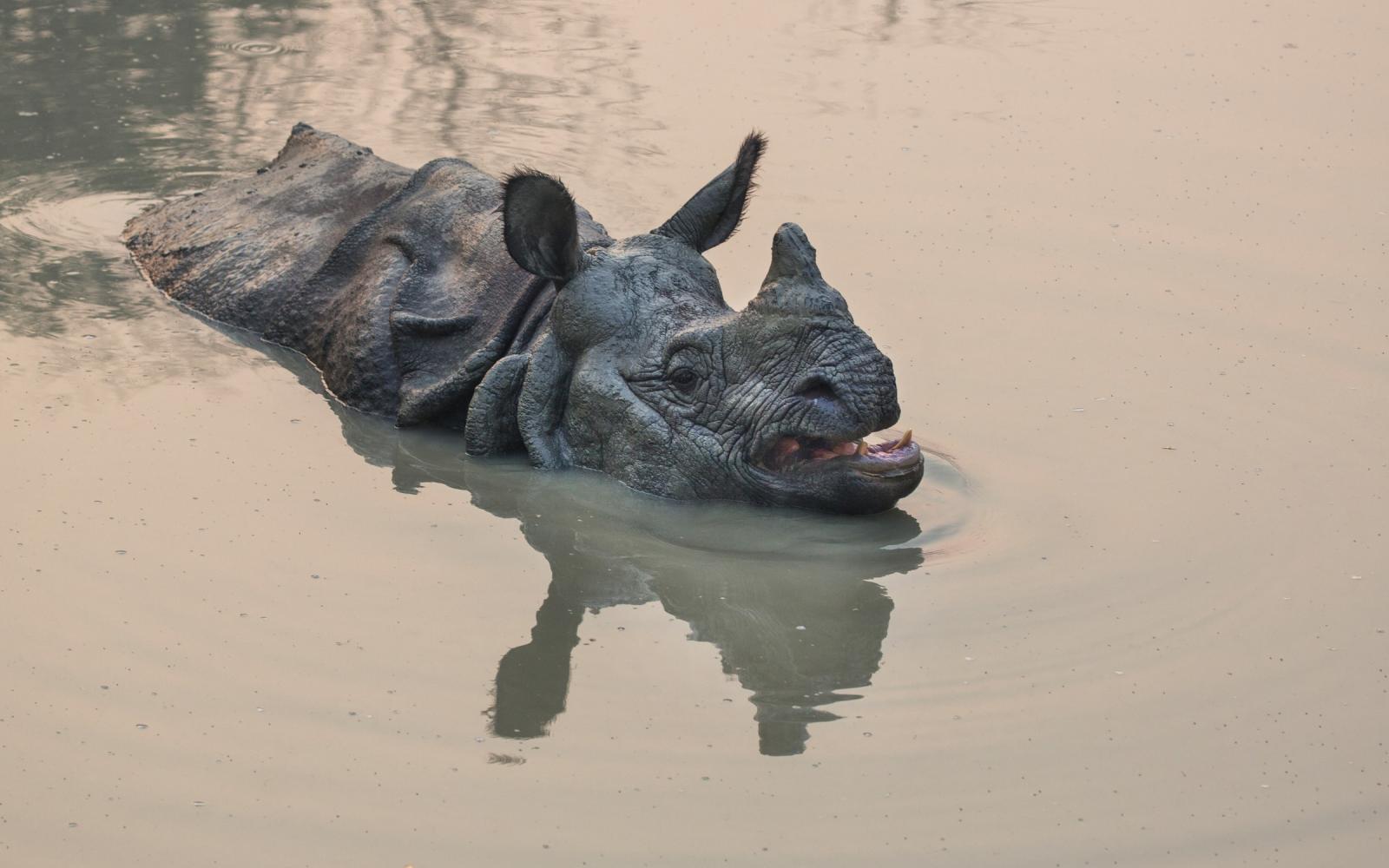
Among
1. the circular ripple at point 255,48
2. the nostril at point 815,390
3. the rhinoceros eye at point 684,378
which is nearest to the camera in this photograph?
the nostril at point 815,390

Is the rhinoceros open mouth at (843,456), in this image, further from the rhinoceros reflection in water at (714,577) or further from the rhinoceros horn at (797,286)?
the rhinoceros horn at (797,286)

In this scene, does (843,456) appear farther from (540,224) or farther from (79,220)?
(79,220)

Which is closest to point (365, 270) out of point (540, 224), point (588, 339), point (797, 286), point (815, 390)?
point (540, 224)

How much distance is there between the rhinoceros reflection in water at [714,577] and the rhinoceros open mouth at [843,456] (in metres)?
0.20

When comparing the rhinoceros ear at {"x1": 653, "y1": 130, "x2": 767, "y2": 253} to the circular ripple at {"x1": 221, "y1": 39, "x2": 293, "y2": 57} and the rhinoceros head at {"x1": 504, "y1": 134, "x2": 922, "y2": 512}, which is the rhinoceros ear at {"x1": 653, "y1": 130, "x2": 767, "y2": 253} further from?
the circular ripple at {"x1": 221, "y1": 39, "x2": 293, "y2": 57}

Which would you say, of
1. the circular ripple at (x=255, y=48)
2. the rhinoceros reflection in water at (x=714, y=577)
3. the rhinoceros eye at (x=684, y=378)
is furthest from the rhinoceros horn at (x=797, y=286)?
the circular ripple at (x=255, y=48)

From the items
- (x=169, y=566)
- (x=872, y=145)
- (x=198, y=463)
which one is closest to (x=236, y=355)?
(x=198, y=463)

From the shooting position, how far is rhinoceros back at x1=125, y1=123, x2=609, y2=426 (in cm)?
841

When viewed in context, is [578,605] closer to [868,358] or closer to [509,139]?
[868,358]

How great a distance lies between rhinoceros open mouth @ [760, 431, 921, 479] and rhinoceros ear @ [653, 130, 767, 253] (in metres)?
1.19

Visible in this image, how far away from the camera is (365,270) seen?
891cm

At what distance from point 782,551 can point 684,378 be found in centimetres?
86

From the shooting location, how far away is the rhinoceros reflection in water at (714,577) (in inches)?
253

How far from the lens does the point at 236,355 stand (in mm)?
9188
